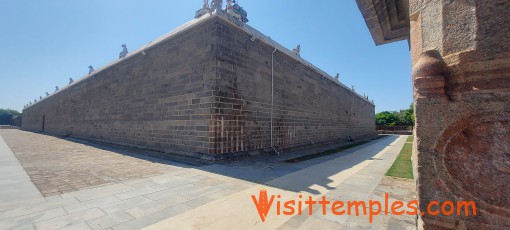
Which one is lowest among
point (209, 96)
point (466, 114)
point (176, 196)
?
point (176, 196)

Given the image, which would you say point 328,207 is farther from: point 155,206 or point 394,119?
point 394,119

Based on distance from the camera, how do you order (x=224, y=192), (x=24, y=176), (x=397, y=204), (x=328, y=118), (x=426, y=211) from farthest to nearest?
1. (x=328, y=118)
2. (x=24, y=176)
3. (x=224, y=192)
4. (x=397, y=204)
5. (x=426, y=211)

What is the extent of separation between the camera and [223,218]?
2.80 metres

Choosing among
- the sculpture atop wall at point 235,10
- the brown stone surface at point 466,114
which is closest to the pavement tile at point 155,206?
the brown stone surface at point 466,114

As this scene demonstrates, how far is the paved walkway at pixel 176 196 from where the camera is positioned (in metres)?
2.68

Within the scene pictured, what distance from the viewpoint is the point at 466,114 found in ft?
5.58

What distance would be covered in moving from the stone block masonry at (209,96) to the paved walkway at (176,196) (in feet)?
6.73

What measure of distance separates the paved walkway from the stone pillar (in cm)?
114

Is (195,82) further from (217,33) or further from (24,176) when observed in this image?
(24,176)

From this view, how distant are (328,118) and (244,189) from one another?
12.3 m

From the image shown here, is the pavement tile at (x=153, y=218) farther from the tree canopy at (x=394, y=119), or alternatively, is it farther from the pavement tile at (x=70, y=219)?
the tree canopy at (x=394, y=119)

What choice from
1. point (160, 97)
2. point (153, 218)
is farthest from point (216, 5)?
point (153, 218)

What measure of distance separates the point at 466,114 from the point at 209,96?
6.43 metres

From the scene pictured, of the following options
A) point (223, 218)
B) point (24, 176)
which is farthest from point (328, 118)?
point (24, 176)
